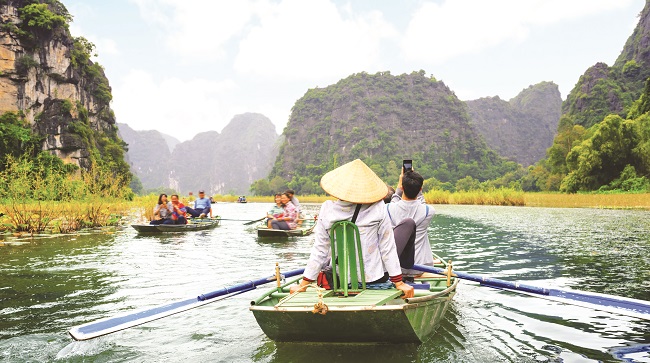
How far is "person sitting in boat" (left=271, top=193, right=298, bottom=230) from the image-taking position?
41.8ft

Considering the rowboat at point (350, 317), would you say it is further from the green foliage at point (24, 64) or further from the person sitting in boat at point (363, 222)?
the green foliage at point (24, 64)

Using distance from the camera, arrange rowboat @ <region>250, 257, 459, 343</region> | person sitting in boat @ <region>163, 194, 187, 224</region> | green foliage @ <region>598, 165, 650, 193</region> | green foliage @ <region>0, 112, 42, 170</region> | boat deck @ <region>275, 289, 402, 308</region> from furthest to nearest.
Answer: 1. green foliage @ <region>598, 165, 650, 193</region>
2. green foliage @ <region>0, 112, 42, 170</region>
3. person sitting in boat @ <region>163, 194, 187, 224</region>
4. boat deck @ <region>275, 289, 402, 308</region>
5. rowboat @ <region>250, 257, 459, 343</region>

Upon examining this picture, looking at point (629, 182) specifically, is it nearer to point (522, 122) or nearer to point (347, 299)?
point (347, 299)

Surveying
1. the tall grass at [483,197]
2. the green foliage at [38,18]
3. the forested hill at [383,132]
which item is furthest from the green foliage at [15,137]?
the forested hill at [383,132]

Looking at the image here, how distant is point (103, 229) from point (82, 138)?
25.4 meters

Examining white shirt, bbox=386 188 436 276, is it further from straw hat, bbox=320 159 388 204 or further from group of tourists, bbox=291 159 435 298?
straw hat, bbox=320 159 388 204

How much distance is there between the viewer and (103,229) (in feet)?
48.2

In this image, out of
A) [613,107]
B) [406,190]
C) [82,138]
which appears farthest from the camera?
[613,107]

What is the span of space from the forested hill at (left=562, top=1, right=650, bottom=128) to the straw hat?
220 ft

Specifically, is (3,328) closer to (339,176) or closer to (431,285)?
(339,176)

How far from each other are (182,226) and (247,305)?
9.37 meters

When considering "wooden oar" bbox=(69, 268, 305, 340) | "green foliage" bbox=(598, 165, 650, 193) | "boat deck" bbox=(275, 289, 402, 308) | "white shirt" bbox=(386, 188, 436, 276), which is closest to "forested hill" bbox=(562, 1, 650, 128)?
"green foliage" bbox=(598, 165, 650, 193)

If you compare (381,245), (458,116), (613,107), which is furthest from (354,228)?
(458,116)

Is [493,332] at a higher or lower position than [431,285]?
lower
